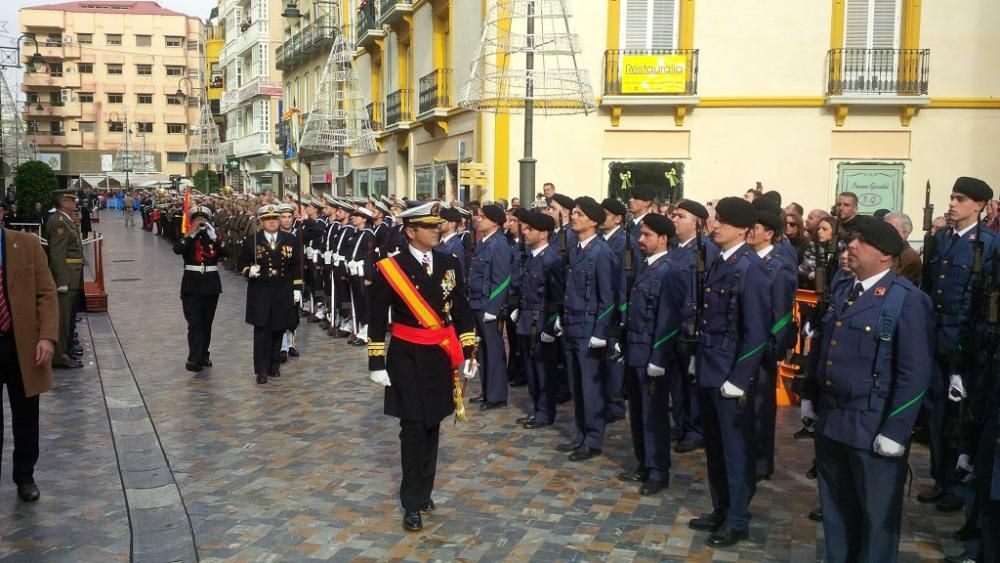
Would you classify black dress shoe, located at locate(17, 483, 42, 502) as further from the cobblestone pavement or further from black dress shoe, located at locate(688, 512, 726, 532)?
black dress shoe, located at locate(688, 512, 726, 532)

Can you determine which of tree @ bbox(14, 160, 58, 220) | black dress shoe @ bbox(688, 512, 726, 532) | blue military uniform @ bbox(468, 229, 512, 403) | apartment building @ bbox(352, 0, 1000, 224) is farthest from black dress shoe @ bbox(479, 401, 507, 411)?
tree @ bbox(14, 160, 58, 220)

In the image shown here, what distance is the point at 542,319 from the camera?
871cm

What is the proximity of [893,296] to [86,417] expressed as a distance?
7271 millimetres

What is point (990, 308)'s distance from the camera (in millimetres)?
5387

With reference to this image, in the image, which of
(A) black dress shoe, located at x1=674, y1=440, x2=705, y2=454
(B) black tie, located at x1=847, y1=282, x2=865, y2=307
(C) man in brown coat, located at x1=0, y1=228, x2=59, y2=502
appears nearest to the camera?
A: (B) black tie, located at x1=847, y1=282, x2=865, y2=307

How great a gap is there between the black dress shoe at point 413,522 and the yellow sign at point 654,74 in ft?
51.0

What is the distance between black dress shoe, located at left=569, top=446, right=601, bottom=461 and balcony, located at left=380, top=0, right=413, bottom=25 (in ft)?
71.5

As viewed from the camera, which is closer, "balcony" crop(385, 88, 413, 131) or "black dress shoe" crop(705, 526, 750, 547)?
"black dress shoe" crop(705, 526, 750, 547)

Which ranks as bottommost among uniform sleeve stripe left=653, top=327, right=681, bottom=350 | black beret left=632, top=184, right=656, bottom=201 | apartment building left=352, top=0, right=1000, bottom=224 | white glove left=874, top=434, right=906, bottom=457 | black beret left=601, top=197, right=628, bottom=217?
white glove left=874, top=434, right=906, bottom=457

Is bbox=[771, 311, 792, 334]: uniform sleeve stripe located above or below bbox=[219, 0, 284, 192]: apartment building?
below

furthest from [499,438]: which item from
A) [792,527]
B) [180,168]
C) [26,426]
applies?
[180,168]

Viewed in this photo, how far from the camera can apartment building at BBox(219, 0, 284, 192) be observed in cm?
5328

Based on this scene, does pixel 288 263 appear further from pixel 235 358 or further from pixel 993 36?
pixel 993 36

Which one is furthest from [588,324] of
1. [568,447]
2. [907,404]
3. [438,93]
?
[438,93]
